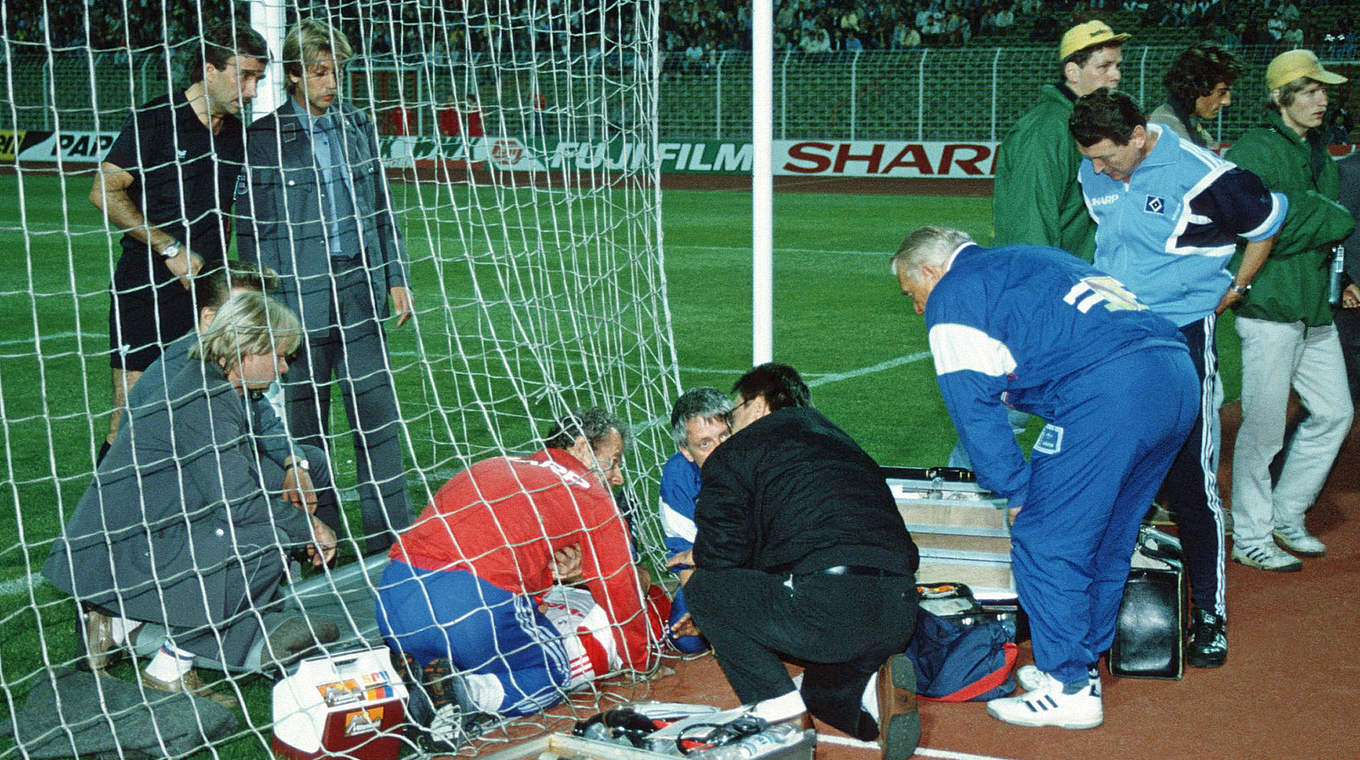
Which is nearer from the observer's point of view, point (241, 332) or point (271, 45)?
point (241, 332)

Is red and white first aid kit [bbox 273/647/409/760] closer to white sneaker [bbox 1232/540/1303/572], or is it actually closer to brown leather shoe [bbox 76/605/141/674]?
brown leather shoe [bbox 76/605/141/674]

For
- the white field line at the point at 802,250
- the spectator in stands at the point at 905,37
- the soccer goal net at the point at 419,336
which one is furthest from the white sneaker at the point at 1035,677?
the spectator in stands at the point at 905,37

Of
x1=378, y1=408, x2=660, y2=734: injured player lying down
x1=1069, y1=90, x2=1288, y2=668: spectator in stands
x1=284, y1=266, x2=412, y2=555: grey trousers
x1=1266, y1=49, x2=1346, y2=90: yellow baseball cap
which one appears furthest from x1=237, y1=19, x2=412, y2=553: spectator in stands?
x1=1266, y1=49, x2=1346, y2=90: yellow baseball cap

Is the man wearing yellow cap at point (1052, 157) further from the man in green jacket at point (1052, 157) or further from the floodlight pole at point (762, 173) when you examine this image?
the floodlight pole at point (762, 173)

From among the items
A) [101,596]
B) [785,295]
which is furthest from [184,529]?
[785,295]

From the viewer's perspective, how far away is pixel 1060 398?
397cm

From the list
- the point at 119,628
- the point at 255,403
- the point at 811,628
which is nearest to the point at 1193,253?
the point at 811,628

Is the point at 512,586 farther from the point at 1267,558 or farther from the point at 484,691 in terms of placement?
the point at 1267,558

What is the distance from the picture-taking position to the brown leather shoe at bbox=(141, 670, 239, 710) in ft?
13.5

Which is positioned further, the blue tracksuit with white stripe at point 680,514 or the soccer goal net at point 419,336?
the blue tracksuit with white stripe at point 680,514

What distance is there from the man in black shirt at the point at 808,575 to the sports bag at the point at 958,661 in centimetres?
37

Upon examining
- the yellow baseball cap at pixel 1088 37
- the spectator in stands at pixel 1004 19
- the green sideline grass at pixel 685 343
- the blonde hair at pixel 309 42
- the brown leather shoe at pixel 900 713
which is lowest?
the green sideline grass at pixel 685 343

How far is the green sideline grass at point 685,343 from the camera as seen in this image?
4.79 meters

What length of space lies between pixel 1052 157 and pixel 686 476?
6.10 feet
